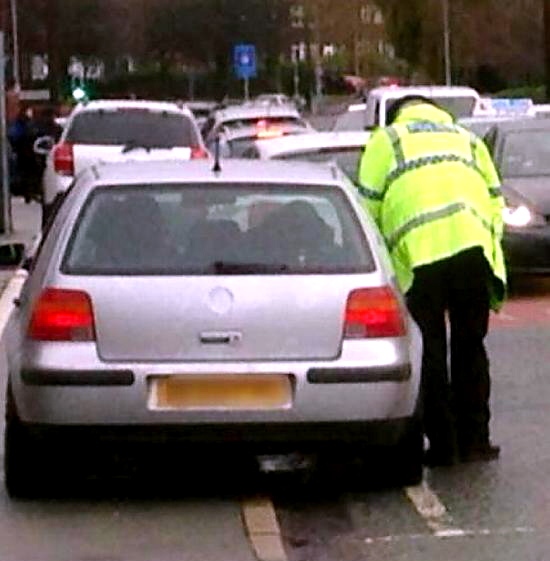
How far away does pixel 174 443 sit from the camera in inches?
358

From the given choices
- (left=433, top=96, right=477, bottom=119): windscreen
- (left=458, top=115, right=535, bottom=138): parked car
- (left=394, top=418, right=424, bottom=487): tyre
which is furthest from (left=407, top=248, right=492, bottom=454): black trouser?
(left=433, top=96, right=477, bottom=119): windscreen

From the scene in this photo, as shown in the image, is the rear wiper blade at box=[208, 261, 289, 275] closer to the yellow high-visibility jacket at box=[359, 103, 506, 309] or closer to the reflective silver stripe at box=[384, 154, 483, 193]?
the yellow high-visibility jacket at box=[359, 103, 506, 309]

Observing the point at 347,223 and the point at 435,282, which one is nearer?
the point at 347,223

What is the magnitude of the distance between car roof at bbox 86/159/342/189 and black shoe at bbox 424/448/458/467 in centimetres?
138

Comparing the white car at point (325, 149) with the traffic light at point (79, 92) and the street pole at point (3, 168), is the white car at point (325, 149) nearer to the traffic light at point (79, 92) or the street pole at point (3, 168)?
the street pole at point (3, 168)

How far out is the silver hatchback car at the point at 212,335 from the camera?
9008mm

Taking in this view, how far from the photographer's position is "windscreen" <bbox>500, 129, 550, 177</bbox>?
64.8 ft

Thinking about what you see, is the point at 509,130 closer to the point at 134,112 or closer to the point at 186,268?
the point at 134,112

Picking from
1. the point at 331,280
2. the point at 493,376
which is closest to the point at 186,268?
the point at 331,280

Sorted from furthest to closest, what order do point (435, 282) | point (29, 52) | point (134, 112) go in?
point (29, 52), point (134, 112), point (435, 282)

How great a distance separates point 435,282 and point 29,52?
71.2m

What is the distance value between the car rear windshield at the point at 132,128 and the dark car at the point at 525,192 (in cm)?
439

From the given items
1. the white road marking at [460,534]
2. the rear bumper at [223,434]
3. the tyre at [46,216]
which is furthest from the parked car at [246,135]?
the white road marking at [460,534]

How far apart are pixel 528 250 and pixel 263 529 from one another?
9963 mm
